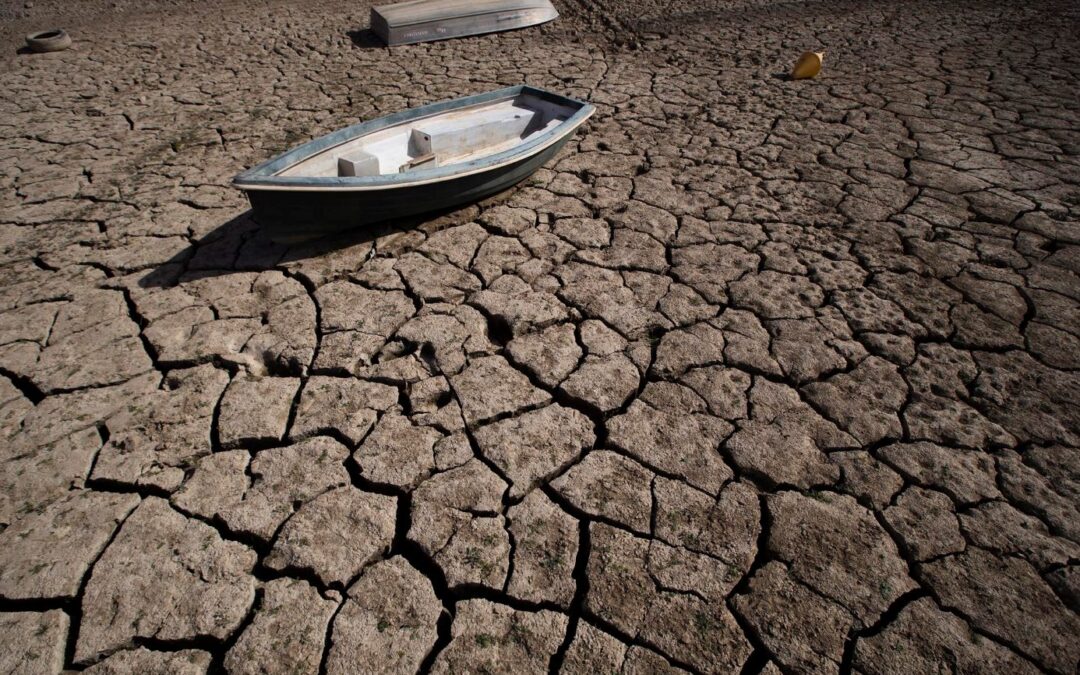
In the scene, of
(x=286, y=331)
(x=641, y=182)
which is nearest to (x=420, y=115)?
(x=641, y=182)

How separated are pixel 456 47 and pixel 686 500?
6079 millimetres

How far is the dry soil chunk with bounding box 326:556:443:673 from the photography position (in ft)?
5.33

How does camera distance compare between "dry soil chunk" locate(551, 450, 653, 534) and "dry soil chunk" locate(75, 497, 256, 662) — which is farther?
"dry soil chunk" locate(551, 450, 653, 534)

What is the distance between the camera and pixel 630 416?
2326mm

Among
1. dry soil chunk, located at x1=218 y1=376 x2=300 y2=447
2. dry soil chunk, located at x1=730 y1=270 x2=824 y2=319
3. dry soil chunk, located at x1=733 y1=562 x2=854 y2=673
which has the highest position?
dry soil chunk, located at x1=730 y1=270 x2=824 y2=319

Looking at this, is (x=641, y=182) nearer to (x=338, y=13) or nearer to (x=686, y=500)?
(x=686, y=500)

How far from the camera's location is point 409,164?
147 inches

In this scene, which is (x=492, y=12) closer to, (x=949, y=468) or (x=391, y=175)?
(x=391, y=175)

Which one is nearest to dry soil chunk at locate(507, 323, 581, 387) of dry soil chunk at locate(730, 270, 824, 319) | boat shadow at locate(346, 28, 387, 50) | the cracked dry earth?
the cracked dry earth

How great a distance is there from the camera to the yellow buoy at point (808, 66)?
17.7 ft

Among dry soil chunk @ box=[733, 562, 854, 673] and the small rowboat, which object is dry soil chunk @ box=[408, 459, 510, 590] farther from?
the small rowboat

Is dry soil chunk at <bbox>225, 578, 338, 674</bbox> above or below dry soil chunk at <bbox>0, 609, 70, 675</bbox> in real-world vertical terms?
above

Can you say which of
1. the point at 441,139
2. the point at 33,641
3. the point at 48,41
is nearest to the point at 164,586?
the point at 33,641

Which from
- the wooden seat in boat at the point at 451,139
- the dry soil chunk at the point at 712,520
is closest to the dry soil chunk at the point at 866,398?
the dry soil chunk at the point at 712,520
